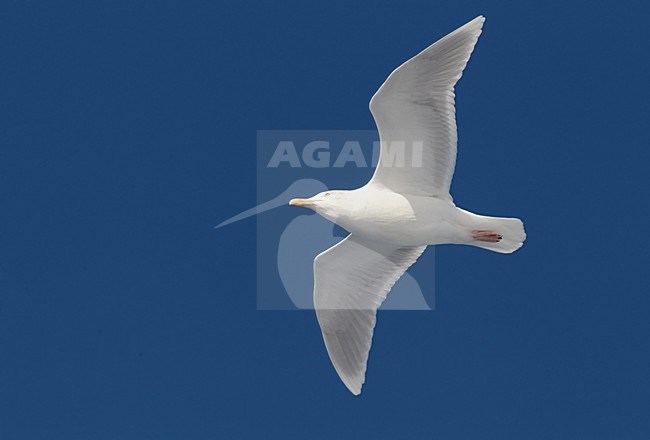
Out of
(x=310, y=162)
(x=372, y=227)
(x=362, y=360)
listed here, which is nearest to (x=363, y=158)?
(x=310, y=162)

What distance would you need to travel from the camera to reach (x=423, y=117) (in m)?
11.9

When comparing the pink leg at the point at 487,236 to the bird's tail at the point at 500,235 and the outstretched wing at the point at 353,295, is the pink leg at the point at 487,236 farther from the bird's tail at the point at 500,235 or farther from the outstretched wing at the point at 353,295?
the outstretched wing at the point at 353,295

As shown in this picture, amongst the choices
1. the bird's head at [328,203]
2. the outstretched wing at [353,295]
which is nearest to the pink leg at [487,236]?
the outstretched wing at [353,295]

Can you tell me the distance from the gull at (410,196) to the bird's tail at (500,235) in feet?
0.03

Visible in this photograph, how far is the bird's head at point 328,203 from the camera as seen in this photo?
481 inches

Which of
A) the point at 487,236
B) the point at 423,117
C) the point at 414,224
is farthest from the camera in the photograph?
the point at 414,224

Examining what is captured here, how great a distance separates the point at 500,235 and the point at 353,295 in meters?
1.93

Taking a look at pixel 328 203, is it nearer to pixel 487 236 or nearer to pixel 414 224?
pixel 414 224

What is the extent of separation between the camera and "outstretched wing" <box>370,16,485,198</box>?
11586 millimetres

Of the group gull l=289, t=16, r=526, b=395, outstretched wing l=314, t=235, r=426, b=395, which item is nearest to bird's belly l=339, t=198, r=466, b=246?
gull l=289, t=16, r=526, b=395

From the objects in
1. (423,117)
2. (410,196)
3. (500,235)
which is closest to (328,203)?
(410,196)

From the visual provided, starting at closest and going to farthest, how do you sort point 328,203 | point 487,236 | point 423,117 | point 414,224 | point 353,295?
point 423,117 < point 487,236 < point 414,224 < point 328,203 < point 353,295

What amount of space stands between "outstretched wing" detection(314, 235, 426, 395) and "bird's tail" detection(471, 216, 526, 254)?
39.7 inches

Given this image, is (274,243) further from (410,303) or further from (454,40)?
(454,40)
